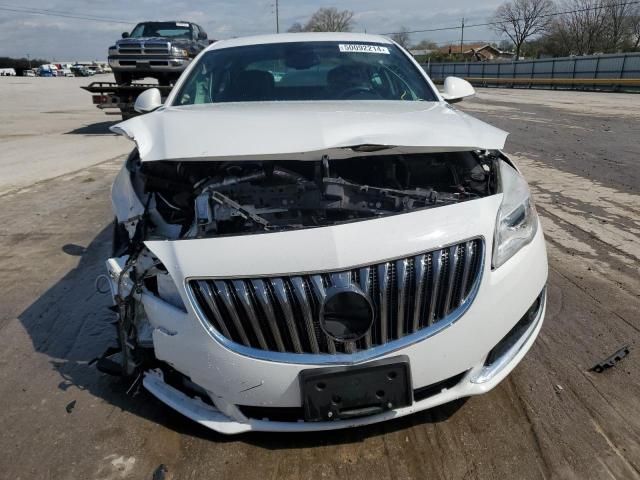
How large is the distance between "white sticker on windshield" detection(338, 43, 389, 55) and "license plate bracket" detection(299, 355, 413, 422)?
112 inches

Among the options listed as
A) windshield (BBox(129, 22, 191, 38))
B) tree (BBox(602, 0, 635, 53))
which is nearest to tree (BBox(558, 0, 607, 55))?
tree (BBox(602, 0, 635, 53))

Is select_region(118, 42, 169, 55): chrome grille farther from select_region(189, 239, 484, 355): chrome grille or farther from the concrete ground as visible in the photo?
select_region(189, 239, 484, 355): chrome grille

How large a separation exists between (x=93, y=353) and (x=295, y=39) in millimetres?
2797

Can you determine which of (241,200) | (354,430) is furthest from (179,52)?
(354,430)

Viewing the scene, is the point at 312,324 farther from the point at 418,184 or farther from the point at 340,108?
the point at 340,108

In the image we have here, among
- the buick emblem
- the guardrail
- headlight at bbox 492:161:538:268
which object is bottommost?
the guardrail

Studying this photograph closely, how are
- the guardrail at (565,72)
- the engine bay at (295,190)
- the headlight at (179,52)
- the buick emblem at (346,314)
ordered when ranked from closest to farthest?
the buick emblem at (346,314), the engine bay at (295,190), the headlight at (179,52), the guardrail at (565,72)

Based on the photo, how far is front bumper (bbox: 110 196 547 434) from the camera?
6.47ft

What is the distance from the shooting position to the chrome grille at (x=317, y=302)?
1957 millimetres

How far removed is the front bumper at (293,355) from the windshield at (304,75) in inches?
75.0

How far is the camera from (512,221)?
2.31 m

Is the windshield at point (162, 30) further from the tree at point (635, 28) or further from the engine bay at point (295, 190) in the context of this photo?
the tree at point (635, 28)

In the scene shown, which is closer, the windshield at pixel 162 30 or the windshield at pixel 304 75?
the windshield at pixel 304 75

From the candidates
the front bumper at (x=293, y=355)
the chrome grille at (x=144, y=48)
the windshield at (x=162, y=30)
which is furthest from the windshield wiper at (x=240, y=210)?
the windshield at (x=162, y=30)
